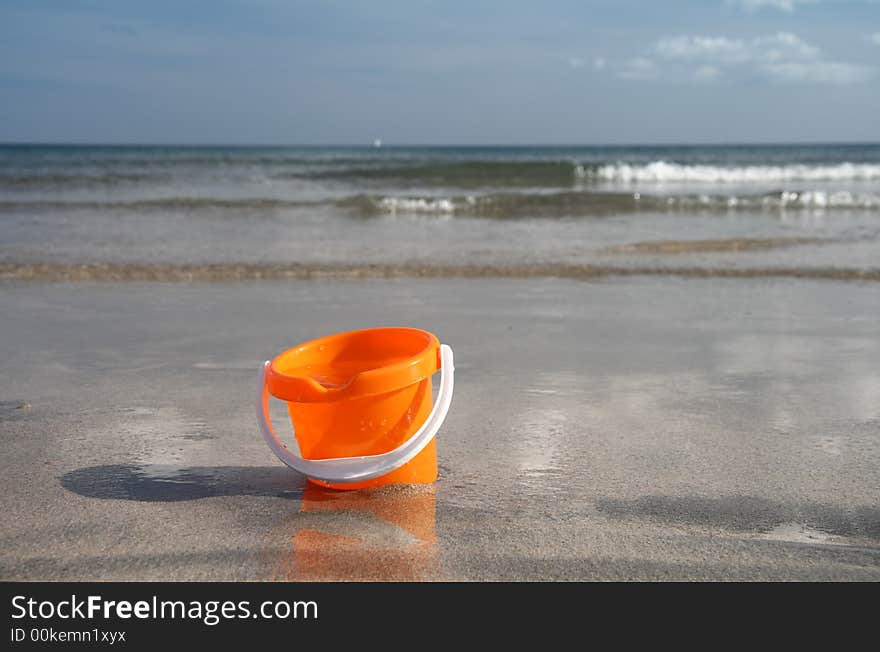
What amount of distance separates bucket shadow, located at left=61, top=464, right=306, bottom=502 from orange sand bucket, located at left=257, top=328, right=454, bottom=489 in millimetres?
179

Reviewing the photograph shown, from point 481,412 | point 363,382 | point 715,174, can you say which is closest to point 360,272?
point 481,412

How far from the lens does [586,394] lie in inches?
171

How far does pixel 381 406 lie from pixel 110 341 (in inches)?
122

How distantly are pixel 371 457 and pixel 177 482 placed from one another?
2.27 feet

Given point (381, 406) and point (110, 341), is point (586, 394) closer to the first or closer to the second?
point (381, 406)

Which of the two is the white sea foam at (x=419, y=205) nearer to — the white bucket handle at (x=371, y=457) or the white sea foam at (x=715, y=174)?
the white sea foam at (x=715, y=174)

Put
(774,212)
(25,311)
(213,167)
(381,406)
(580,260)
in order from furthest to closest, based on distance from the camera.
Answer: (213,167)
(774,212)
(580,260)
(25,311)
(381,406)

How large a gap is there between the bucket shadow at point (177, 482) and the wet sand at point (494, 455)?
0.01m

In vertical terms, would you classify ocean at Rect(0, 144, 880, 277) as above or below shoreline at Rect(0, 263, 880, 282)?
above

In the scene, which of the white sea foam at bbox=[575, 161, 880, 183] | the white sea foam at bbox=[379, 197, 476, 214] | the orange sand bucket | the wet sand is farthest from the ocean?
the orange sand bucket

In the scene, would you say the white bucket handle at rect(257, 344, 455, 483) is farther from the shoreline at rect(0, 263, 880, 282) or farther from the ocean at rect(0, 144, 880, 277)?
the ocean at rect(0, 144, 880, 277)

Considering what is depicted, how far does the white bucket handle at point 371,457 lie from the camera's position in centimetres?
291

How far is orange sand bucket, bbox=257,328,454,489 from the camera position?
113 inches
